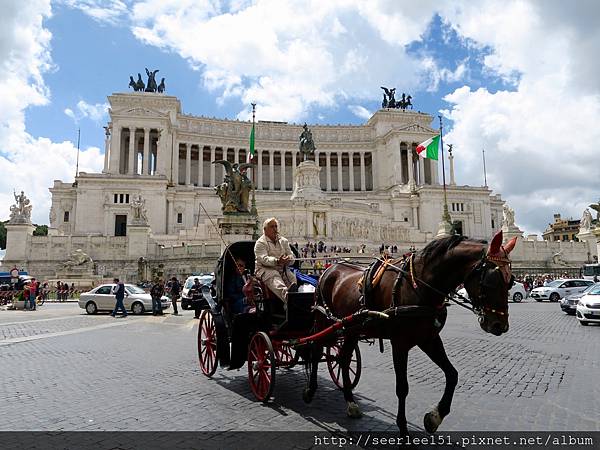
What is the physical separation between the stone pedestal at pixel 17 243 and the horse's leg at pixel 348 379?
154 ft

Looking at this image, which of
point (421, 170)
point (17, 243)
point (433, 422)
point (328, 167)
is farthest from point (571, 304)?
point (328, 167)

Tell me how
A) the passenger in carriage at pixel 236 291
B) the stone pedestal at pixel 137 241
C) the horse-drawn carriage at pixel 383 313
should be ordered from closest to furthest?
1. the horse-drawn carriage at pixel 383 313
2. the passenger in carriage at pixel 236 291
3. the stone pedestal at pixel 137 241

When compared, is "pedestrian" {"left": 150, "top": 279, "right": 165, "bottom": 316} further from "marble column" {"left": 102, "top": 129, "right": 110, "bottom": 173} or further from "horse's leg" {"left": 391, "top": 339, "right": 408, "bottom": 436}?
"marble column" {"left": 102, "top": 129, "right": 110, "bottom": 173}

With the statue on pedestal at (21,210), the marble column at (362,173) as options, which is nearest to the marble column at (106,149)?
the statue on pedestal at (21,210)

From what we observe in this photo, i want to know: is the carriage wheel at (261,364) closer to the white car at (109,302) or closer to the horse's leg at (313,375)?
the horse's leg at (313,375)

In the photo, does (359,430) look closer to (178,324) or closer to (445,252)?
(445,252)

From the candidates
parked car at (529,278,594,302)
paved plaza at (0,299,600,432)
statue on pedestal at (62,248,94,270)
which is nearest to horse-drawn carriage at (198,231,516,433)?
paved plaza at (0,299,600,432)

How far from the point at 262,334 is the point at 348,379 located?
1.44 meters

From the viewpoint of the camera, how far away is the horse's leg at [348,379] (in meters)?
5.46

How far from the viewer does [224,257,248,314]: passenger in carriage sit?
786cm

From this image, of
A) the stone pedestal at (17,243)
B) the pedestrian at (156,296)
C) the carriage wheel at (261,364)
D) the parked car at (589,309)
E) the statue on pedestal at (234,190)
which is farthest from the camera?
the stone pedestal at (17,243)

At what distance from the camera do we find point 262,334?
640cm

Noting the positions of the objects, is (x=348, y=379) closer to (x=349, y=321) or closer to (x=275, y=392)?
(x=349, y=321)

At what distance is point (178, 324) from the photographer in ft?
55.8
